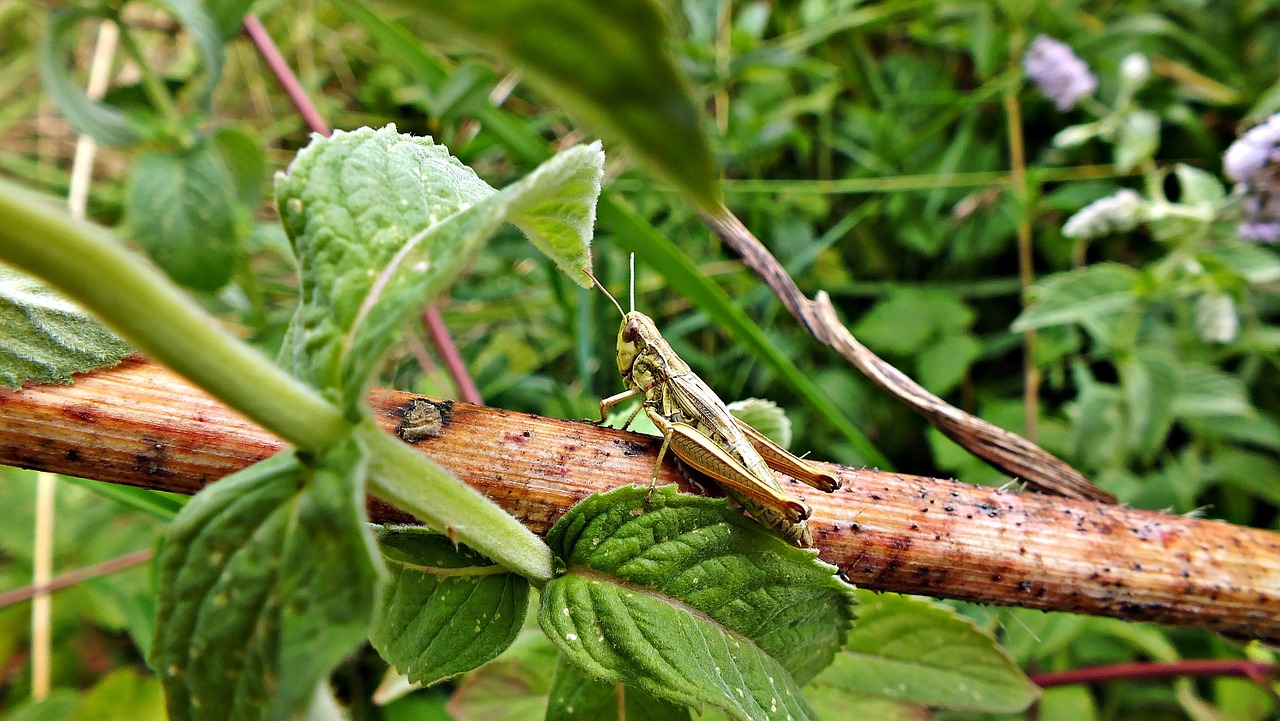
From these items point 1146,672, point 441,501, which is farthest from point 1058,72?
point 441,501

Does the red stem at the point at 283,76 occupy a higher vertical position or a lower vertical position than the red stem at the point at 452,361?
higher

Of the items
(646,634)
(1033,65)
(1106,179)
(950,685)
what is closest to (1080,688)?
(950,685)

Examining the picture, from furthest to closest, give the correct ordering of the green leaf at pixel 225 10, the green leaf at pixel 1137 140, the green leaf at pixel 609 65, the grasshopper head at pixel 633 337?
the green leaf at pixel 1137 140 → the green leaf at pixel 225 10 → the grasshopper head at pixel 633 337 → the green leaf at pixel 609 65

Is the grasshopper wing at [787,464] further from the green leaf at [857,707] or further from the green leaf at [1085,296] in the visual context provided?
the green leaf at [1085,296]

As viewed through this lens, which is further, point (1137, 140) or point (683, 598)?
point (1137, 140)

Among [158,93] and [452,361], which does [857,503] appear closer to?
[452,361]

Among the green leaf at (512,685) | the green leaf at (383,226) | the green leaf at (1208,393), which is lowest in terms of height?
the green leaf at (512,685)

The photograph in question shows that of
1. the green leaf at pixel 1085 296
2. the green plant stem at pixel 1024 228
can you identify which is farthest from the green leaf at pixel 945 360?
the green leaf at pixel 1085 296
